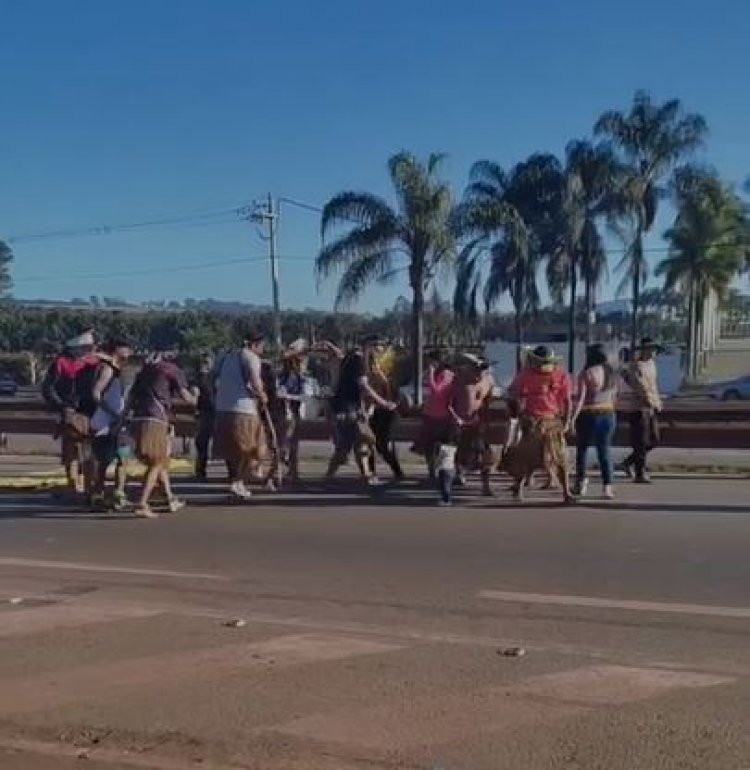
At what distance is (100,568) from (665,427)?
891 centimetres

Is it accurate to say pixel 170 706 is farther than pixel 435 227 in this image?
No

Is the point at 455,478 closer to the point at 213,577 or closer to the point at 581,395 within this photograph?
the point at 581,395

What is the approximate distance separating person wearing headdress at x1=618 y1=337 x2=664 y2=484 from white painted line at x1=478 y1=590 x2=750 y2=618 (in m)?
6.47

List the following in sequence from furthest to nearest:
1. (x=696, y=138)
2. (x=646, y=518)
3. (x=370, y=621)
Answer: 1. (x=696, y=138)
2. (x=646, y=518)
3. (x=370, y=621)

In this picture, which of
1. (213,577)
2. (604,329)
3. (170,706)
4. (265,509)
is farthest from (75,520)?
(604,329)

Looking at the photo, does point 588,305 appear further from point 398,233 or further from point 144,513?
point 144,513

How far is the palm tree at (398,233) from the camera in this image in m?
37.2

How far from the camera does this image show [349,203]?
38.1 metres

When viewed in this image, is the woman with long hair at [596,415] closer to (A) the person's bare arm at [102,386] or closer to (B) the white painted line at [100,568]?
(A) the person's bare arm at [102,386]

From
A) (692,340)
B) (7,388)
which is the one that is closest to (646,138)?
(692,340)

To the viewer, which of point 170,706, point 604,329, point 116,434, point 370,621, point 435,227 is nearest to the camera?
point 170,706

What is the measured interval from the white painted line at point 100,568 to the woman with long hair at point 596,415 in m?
4.88

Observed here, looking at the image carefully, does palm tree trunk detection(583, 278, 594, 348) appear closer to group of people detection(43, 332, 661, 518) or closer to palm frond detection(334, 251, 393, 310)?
palm frond detection(334, 251, 393, 310)

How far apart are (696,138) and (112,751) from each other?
45945 millimetres
